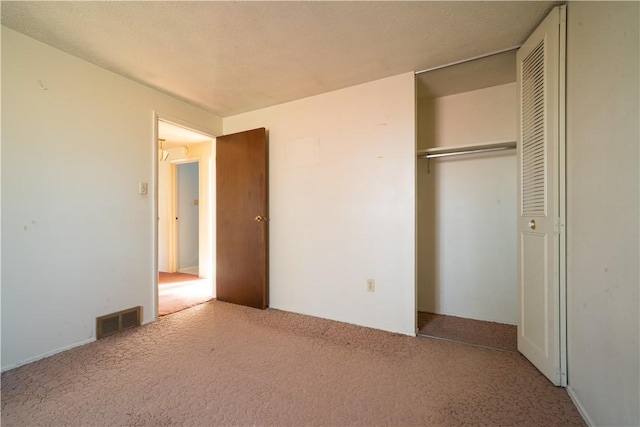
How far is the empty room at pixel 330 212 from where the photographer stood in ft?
4.26

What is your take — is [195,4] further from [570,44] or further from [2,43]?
[570,44]

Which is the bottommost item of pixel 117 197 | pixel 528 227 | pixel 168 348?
pixel 168 348

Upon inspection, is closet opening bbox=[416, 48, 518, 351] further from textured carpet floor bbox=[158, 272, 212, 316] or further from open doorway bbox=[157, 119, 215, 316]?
open doorway bbox=[157, 119, 215, 316]

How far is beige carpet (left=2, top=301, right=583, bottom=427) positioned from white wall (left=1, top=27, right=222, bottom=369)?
1.06 feet

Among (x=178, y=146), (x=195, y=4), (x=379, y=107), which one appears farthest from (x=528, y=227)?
(x=178, y=146)

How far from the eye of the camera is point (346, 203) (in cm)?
252

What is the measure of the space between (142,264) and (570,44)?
3.51 metres

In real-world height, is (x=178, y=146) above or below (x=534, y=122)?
above

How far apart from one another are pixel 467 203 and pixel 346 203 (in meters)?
1.25

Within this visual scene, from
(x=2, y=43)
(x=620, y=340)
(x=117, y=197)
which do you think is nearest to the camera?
(x=620, y=340)

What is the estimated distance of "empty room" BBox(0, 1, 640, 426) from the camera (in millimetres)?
1298

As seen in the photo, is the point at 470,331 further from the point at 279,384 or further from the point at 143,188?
the point at 143,188

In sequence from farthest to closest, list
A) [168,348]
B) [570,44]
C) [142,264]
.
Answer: [142,264], [168,348], [570,44]

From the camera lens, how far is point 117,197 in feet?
7.40
